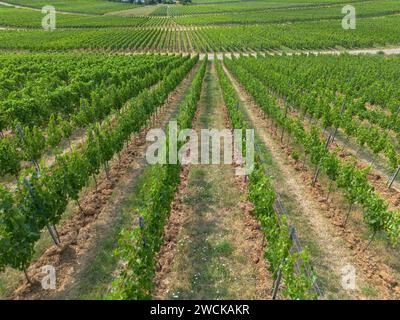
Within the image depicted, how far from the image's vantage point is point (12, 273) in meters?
9.49

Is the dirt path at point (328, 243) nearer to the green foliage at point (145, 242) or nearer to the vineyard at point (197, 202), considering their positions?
the vineyard at point (197, 202)

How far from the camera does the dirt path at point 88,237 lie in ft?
29.6

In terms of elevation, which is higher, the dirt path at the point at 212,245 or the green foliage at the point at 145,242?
the green foliage at the point at 145,242

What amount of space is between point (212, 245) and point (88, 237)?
5.04m

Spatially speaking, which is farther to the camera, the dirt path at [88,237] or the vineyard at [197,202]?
the dirt path at [88,237]

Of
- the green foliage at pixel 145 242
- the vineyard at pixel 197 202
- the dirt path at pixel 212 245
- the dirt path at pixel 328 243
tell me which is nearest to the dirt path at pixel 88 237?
the vineyard at pixel 197 202

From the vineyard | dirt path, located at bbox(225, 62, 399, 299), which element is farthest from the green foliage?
dirt path, located at bbox(225, 62, 399, 299)

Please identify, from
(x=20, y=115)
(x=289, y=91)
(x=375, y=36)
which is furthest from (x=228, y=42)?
(x=20, y=115)

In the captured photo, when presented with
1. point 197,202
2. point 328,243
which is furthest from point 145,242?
point 328,243

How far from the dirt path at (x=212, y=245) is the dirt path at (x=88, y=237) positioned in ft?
7.59

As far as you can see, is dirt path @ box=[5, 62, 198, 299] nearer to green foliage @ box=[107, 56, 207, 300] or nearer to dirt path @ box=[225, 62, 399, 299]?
green foliage @ box=[107, 56, 207, 300]

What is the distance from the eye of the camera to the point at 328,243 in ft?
35.8

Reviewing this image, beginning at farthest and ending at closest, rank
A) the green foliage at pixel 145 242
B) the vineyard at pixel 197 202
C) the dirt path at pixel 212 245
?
the dirt path at pixel 212 245 < the vineyard at pixel 197 202 < the green foliage at pixel 145 242

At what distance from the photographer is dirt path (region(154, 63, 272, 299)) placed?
9172 millimetres
